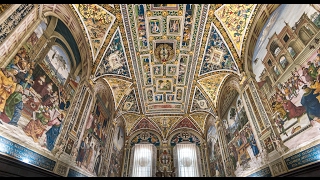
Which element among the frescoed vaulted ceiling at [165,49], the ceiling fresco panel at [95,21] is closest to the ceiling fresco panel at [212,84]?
the frescoed vaulted ceiling at [165,49]

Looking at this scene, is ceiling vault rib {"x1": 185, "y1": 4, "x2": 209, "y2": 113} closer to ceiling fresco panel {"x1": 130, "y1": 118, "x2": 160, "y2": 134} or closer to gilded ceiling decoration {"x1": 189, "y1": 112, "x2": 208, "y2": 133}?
gilded ceiling decoration {"x1": 189, "y1": 112, "x2": 208, "y2": 133}

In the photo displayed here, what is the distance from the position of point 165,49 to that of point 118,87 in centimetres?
472

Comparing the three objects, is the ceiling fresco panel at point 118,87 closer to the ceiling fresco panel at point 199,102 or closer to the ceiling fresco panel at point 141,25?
the ceiling fresco panel at point 141,25

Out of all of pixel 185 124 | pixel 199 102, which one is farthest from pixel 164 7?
pixel 185 124

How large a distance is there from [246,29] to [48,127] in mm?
9928

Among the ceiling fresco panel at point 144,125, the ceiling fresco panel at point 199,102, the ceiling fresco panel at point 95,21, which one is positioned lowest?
the ceiling fresco panel at point 144,125

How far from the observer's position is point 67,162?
7.73 m

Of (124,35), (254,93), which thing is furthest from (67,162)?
(254,93)

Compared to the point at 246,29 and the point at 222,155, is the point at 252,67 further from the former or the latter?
the point at 222,155

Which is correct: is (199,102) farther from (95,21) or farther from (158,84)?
(95,21)

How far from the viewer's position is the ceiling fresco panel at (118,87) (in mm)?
12969

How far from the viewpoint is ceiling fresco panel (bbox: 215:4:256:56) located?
29.2 ft

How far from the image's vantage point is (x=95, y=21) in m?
9.31

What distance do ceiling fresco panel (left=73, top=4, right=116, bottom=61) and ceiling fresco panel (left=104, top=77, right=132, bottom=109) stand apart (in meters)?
2.94
